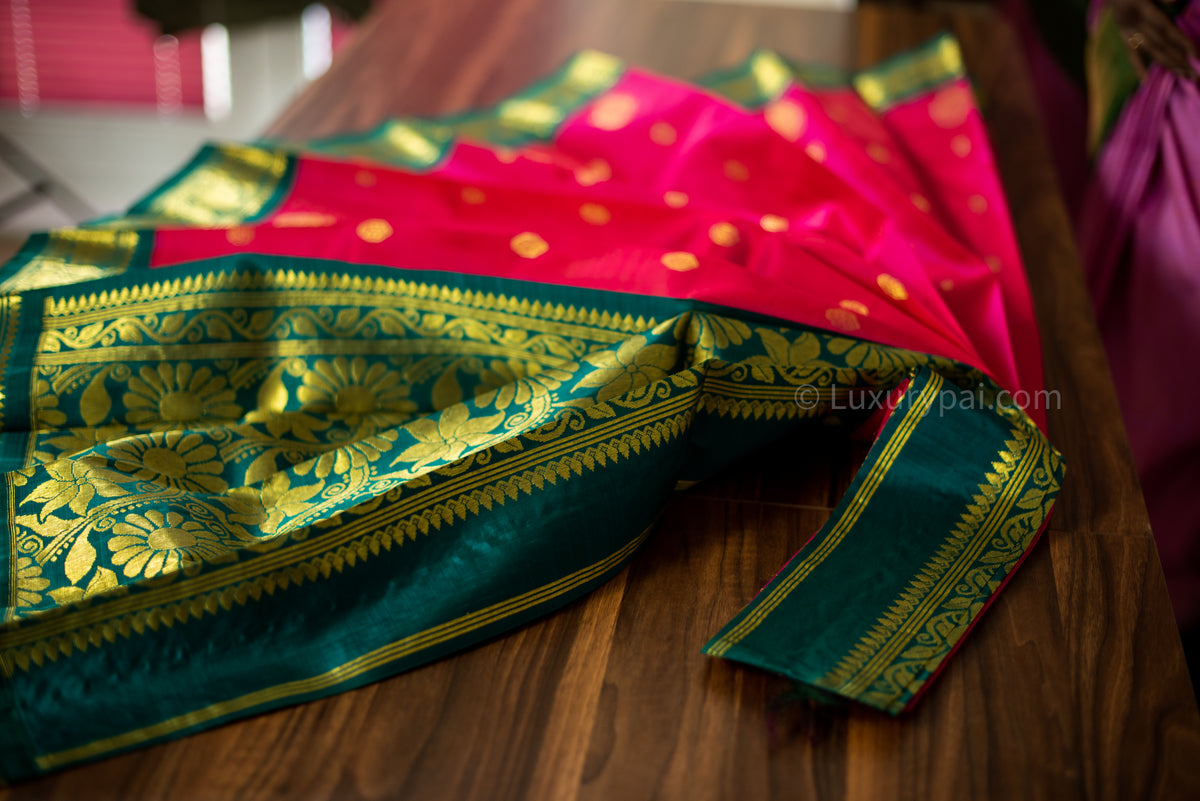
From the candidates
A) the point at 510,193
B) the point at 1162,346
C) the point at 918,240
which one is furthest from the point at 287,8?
the point at 1162,346

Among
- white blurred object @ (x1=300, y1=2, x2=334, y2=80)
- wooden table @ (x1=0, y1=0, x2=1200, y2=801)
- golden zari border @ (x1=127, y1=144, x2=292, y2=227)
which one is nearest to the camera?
wooden table @ (x1=0, y1=0, x2=1200, y2=801)

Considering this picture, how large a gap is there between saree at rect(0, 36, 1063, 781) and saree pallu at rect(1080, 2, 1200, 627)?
0.79ft

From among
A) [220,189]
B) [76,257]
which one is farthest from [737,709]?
[220,189]

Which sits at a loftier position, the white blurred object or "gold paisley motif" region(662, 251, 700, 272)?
"gold paisley motif" region(662, 251, 700, 272)

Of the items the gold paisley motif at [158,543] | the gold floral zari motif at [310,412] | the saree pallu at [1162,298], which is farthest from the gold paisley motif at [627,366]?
the saree pallu at [1162,298]

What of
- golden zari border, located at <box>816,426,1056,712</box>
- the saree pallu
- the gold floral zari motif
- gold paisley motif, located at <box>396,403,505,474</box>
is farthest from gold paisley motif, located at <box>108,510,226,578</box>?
the saree pallu

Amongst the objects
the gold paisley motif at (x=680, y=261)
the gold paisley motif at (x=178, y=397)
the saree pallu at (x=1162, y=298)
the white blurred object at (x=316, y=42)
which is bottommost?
A: the white blurred object at (x=316, y=42)

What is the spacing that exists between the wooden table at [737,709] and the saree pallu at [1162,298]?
1.29 ft

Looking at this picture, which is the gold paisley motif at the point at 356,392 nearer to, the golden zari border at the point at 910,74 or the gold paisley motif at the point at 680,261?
the gold paisley motif at the point at 680,261

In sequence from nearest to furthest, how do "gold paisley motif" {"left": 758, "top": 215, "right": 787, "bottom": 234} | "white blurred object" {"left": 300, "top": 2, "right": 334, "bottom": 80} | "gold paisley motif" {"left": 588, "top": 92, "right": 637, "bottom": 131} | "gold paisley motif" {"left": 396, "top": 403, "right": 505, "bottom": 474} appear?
"gold paisley motif" {"left": 396, "top": 403, "right": 505, "bottom": 474} → "gold paisley motif" {"left": 758, "top": 215, "right": 787, "bottom": 234} → "gold paisley motif" {"left": 588, "top": 92, "right": 637, "bottom": 131} → "white blurred object" {"left": 300, "top": 2, "right": 334, "bottom": 80}

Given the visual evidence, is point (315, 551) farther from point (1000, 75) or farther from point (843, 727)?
point (1000, 75)

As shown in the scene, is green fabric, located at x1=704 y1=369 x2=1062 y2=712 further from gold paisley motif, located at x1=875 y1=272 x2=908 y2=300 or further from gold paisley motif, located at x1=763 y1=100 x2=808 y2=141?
gold paisley motif, located at x1=763 y1=100 x2=808 y2=141

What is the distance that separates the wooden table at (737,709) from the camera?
22.0 inches

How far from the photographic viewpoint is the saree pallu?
3.75 feet
